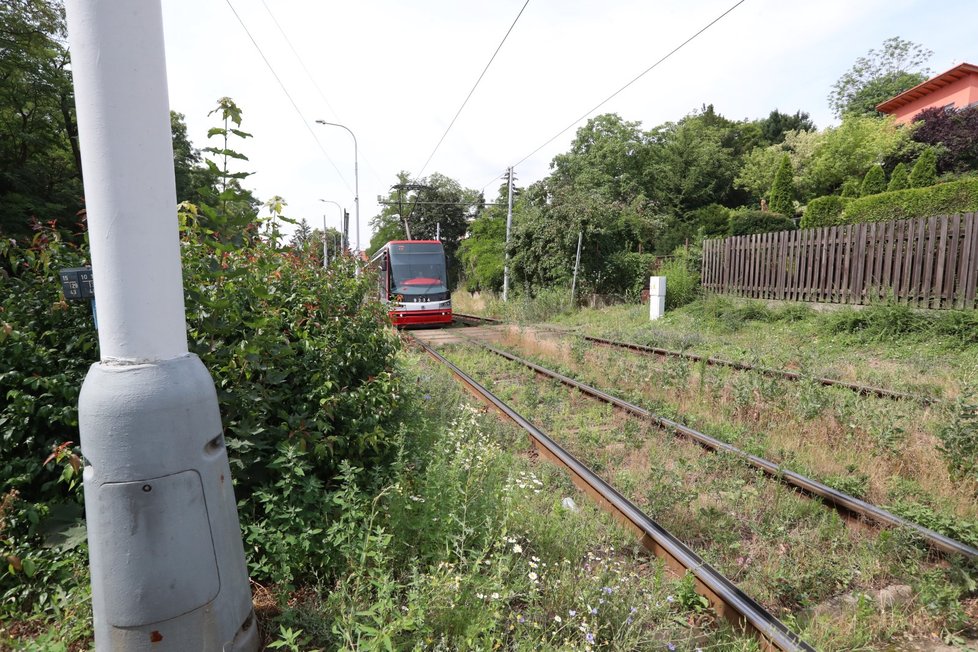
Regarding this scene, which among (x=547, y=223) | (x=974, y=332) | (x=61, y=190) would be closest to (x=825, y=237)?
(x=974, y=332)

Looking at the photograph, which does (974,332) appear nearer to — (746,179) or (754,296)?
(754,296)

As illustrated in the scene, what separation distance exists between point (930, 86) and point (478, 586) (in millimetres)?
50979

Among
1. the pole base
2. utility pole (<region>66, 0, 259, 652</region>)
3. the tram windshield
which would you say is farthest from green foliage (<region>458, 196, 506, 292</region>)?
the pole base

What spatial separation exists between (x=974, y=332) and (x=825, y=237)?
4799mm

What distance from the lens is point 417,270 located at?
17062mm

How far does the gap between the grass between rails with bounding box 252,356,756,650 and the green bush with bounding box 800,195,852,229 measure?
86.1ft

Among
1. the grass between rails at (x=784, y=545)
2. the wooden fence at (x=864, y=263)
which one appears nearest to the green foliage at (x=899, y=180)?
the wooden fence at (x=864, y=263)

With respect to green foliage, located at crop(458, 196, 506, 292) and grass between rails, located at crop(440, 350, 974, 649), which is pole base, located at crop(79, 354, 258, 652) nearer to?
grass between rails, located at crop(440, 350, 974, 649)

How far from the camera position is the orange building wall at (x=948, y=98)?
35219 mm

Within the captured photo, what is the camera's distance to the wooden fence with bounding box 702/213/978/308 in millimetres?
10094

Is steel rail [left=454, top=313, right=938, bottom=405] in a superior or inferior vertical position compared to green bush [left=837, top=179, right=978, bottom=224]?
inferior

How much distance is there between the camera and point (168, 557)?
1579 millimetres

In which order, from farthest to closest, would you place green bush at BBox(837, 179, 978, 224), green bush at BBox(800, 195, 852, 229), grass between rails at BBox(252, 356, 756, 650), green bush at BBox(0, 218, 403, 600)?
1. green bush at BBox(800, 195, 852, 229)
2. green bush at BBox(837, 179, 978, 224)
3. green bush at BBox(0, 218, 403, 600)
4. grass between rails at BBox(252, 356, 756, 650)

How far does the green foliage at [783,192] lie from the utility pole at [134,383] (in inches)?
1390
